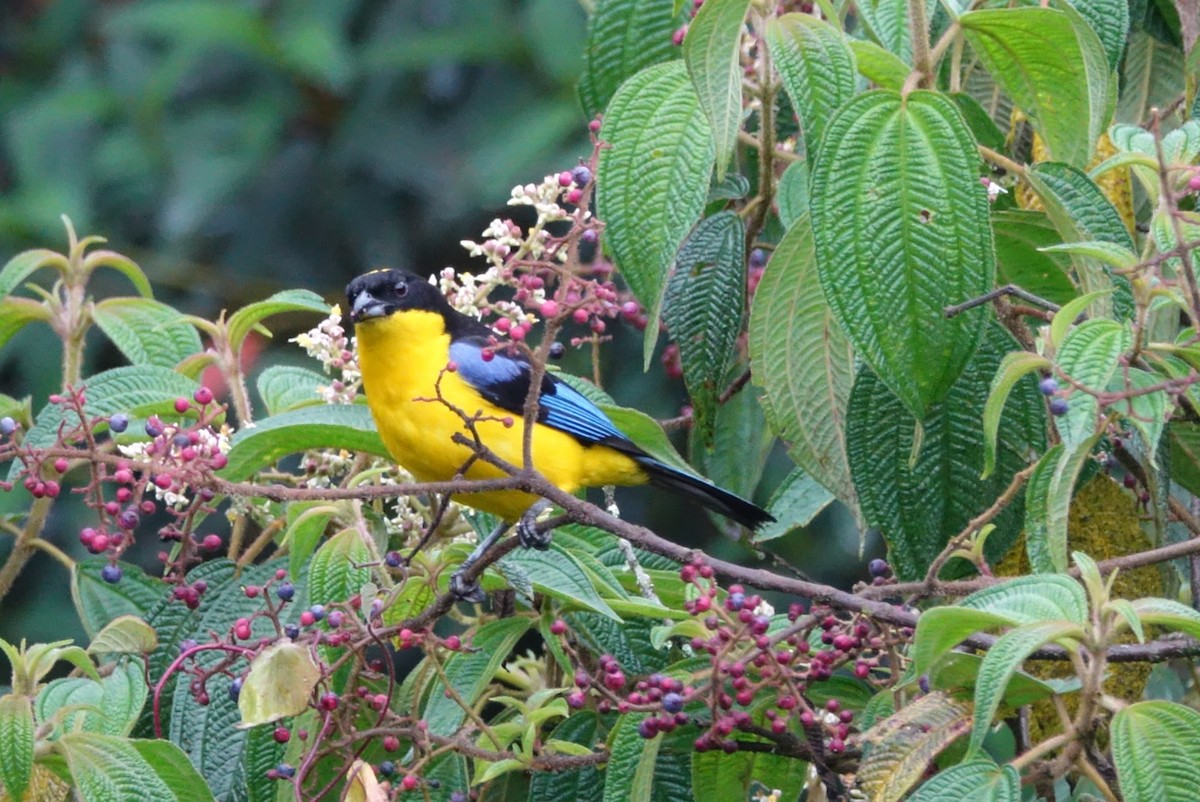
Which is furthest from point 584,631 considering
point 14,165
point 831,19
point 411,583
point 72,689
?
point 14,165

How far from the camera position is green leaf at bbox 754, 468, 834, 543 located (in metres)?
2.50

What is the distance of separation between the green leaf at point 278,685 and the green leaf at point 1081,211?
1.03 m

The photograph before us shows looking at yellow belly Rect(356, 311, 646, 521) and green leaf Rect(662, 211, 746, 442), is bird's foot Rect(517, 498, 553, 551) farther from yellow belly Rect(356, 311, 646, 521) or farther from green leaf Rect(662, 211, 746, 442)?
yellow belly Rect(356, 311, 646, 521)

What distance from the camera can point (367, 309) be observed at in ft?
9.86

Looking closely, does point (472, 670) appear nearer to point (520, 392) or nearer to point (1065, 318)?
point (1065, 318)

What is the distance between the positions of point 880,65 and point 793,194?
0.79ft

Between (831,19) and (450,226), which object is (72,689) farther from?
(450,226)

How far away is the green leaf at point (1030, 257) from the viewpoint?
7.00 feet

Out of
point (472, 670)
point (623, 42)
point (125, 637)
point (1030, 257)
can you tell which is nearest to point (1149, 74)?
point (1030, 257)

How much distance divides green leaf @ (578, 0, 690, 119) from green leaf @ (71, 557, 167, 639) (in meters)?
0.99

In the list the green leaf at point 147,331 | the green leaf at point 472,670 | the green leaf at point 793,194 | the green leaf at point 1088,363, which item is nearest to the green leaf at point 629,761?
the green leaf at point 472,670

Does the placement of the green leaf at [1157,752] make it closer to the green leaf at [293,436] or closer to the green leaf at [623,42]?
the green leaf at [293,436]

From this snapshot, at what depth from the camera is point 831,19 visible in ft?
6.70

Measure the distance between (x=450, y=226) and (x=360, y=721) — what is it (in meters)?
5.12
